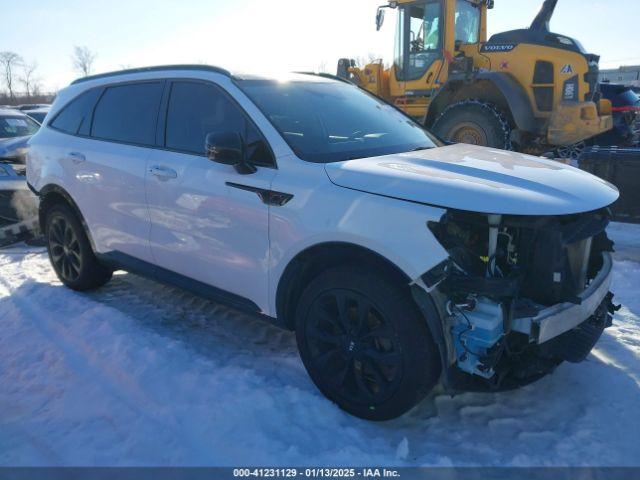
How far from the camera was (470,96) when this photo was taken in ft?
28.8

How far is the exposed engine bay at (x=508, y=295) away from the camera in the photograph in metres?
2.41

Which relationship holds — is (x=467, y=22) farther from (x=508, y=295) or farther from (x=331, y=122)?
(x=508, y=295)

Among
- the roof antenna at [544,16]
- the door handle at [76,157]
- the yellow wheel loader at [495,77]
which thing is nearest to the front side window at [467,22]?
the yellow wheel loader at [495,77]

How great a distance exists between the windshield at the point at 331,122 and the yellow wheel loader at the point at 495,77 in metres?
4.83

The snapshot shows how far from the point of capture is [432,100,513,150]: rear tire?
8125mm

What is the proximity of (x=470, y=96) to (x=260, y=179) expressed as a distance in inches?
267

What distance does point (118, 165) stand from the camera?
3.99 metres

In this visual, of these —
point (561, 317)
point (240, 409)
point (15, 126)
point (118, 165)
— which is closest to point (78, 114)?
point (118, 165)

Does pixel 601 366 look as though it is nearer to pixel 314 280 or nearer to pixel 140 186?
pixel 314 280

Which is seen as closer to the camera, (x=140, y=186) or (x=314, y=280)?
(x=314, y=280)

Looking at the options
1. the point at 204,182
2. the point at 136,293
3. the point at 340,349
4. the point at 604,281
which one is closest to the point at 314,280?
the point at 340,349

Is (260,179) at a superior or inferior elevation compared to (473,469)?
superior

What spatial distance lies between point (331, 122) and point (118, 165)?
5.68ft

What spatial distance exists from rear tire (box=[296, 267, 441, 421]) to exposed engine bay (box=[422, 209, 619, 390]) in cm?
17
